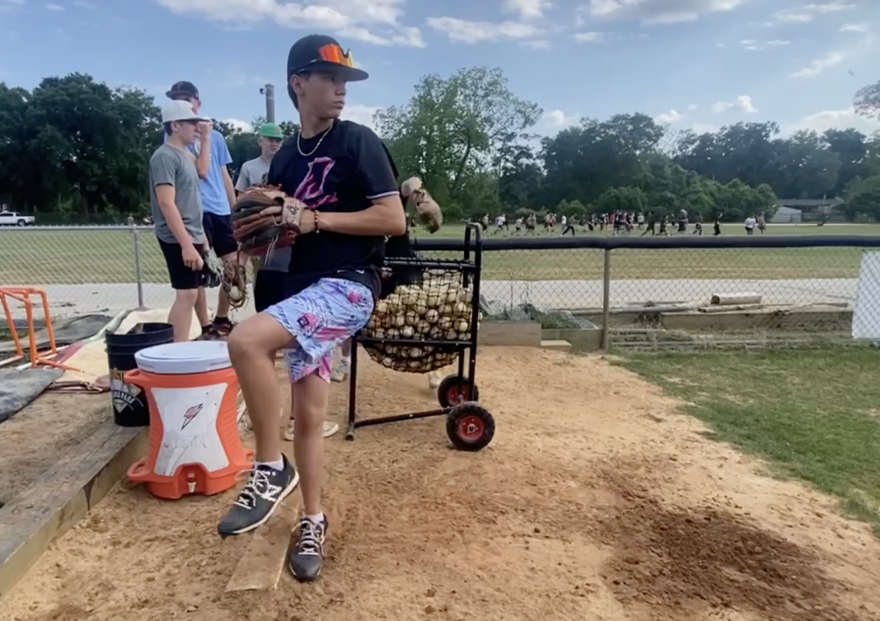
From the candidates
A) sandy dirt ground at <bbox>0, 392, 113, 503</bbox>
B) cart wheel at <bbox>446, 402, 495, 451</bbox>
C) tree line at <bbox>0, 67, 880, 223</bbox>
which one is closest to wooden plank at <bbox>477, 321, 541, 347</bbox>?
cart wheel at <bbox>446, 402, 495, 451</bbox>

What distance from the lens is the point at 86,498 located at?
9.16 ft

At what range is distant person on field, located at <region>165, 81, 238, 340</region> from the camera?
4.93 m

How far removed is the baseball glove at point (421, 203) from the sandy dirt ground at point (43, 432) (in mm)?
2035

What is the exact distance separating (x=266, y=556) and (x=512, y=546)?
929 mm

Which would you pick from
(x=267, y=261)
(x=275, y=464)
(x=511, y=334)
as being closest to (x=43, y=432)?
(x=275, y=464)

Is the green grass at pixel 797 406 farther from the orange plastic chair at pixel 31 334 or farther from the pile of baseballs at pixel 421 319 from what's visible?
the orange plastic chair at pixel 31 334

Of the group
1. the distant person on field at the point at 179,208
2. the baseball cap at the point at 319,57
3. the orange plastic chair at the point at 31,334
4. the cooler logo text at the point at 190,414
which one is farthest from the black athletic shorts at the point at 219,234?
the baseball cap at the point at 319,57

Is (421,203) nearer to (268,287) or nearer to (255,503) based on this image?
(268,287)

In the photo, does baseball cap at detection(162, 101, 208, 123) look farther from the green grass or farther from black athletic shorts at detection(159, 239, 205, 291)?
the green grass

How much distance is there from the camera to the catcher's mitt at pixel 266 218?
2178mm

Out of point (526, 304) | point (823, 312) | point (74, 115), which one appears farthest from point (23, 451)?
point (74, 115)

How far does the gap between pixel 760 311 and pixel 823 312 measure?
66 cm

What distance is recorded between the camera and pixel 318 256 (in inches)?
90.2

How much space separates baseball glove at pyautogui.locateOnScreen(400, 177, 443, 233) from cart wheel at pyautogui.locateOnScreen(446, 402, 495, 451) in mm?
993
